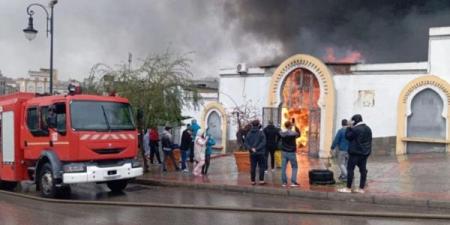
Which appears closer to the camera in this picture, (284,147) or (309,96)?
(284,147)

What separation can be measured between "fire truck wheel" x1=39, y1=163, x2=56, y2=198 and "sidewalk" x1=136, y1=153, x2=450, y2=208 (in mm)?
3245

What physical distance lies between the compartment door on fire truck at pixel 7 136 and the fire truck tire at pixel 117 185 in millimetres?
2657

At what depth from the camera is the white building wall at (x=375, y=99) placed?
2149 cm

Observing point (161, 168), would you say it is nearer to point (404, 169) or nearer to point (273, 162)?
point (273, 162)

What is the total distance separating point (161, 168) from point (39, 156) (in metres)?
5.86

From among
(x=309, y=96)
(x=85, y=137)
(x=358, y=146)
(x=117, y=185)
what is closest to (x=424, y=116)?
(x=309, y=96)

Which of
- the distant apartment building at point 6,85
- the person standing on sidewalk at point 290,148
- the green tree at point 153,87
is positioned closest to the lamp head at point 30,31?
the green tree at point 153,87

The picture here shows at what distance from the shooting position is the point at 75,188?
49.0 ft

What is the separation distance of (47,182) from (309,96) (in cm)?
1381

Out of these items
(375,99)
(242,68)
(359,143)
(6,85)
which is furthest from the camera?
(6,85)

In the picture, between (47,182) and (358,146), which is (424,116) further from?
(47,182)

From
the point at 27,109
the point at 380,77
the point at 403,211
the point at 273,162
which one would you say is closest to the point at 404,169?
the point at 273,162

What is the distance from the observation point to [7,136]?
14352 millimetres

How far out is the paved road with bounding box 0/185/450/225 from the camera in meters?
9.12
